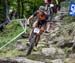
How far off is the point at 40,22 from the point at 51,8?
19.7 ft

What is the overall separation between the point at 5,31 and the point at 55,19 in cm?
307

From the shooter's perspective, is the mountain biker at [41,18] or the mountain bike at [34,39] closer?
the mountain bike at [34,39]

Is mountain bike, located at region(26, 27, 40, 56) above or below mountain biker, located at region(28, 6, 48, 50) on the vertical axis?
below

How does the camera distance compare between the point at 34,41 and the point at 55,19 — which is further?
the point at 55,19

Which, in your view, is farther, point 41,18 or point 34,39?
point 41,18

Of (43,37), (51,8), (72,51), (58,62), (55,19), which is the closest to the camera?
(58,62)

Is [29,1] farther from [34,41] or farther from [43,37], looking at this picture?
[34,41]

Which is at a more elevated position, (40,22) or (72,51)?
(40,22)

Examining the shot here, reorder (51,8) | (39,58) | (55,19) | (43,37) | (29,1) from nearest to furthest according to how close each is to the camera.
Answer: (39,58) < (43,37) < (51,8) < (55,19) < (29,1)

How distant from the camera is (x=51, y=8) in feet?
59.7

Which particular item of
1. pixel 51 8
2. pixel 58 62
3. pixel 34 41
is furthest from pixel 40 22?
pixel 51 8

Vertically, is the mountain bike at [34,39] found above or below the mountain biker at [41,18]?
below

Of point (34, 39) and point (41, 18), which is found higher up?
point (41, 18)

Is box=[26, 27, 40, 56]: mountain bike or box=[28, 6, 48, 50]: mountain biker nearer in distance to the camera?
box=[26, 27, 40, 56]: mountain bike
